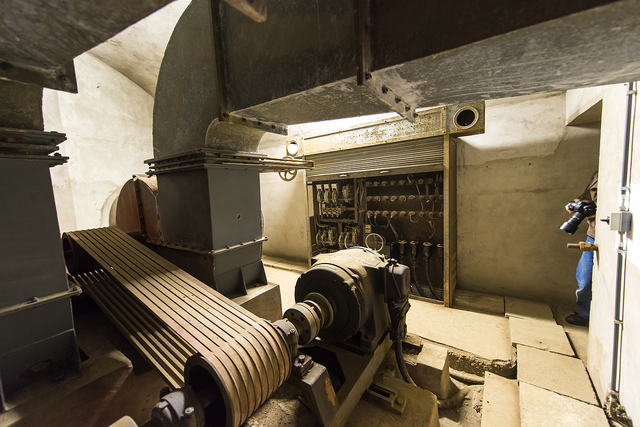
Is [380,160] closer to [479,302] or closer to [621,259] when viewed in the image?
[479,302]

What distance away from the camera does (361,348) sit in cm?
158

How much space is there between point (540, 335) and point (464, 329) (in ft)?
2.08

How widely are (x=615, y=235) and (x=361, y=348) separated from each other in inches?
67.6

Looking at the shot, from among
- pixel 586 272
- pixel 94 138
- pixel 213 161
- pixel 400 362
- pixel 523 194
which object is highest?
pixel 94 138

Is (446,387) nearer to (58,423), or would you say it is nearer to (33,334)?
(58,423)

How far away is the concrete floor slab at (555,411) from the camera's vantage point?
1.59 metres

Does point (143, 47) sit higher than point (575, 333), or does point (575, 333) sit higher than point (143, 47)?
point (143, 47)

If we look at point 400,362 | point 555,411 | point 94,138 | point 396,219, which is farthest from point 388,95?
point 94,138

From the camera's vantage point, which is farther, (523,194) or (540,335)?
(523,194)

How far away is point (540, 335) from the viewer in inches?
96.7

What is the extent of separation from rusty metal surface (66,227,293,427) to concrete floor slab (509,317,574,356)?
8.09 ft

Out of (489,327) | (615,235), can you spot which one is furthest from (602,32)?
(489,327)

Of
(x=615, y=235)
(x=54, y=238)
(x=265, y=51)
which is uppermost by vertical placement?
(x=265, y=51)

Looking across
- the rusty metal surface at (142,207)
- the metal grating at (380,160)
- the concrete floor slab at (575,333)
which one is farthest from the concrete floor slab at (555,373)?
the rusty metal surface at (142,207)
